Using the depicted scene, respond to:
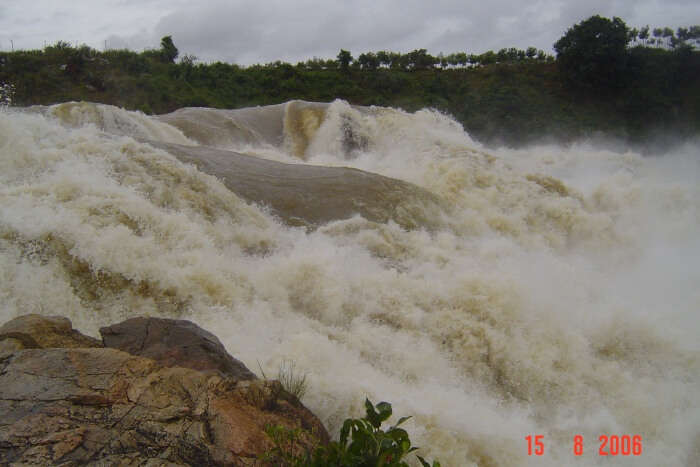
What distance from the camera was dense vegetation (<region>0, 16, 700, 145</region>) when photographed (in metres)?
22.1

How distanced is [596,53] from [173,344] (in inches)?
1163

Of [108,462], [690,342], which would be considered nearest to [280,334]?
[108,462]

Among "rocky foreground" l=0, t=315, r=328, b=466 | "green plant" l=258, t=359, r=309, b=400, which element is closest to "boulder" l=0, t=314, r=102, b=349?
"rocky foreground" l=0, t=315, r=328, b=466

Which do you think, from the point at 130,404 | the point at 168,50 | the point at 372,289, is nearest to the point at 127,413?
the point at 130,404

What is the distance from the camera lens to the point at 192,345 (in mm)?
2934

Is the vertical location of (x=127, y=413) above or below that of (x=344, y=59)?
below

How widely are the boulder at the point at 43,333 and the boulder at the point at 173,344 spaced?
0.15 metres

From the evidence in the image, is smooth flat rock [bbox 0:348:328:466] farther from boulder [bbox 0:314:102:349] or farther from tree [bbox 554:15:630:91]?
tree [bbox 554:15:630:91]

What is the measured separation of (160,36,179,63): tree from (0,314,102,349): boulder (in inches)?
1121

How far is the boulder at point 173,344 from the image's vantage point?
282 centimetres

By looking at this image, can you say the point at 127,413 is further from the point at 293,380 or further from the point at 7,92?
the point at 7,92

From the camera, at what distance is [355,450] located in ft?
7.42

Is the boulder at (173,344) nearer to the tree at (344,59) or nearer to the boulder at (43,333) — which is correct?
the boulder at (43,333)

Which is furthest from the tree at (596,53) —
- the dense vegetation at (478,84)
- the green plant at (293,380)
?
the green plant at (293,380)
